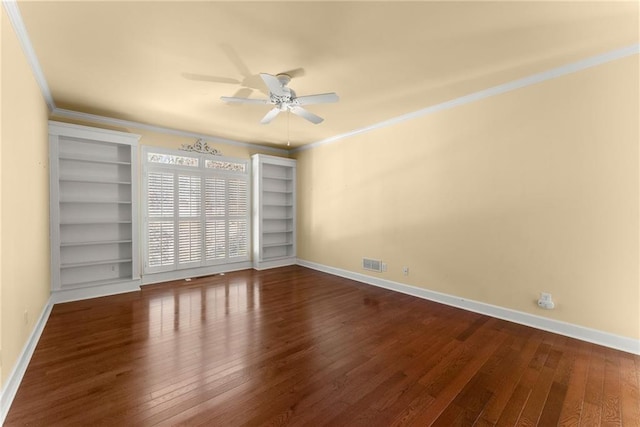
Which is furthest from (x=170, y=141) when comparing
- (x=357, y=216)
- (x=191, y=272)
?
(x=357, y=216)

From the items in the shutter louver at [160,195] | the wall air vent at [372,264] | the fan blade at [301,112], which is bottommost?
the wall air vent at [372,264]

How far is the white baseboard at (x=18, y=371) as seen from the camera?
1749 millimetres

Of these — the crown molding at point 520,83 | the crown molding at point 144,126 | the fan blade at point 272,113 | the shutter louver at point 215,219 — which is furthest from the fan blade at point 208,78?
the shutter louver at point 215,219

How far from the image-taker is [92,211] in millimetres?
4219

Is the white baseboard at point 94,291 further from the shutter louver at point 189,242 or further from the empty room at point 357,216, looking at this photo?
the shutter louver at point 189,242

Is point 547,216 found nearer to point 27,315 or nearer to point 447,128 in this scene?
point 447,128

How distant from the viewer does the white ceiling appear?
1.98 meters

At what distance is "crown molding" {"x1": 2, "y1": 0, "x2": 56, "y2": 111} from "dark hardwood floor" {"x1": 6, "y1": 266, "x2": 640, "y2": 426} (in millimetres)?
2715

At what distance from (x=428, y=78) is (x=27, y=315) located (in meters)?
4.60

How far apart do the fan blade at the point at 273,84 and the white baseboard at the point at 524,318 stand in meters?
3.33

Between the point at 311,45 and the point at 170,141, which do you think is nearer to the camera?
the point at 311,45

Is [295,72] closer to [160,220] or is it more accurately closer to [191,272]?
[160,220]

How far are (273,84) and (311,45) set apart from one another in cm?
50

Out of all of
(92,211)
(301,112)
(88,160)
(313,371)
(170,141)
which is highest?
(170,141)
